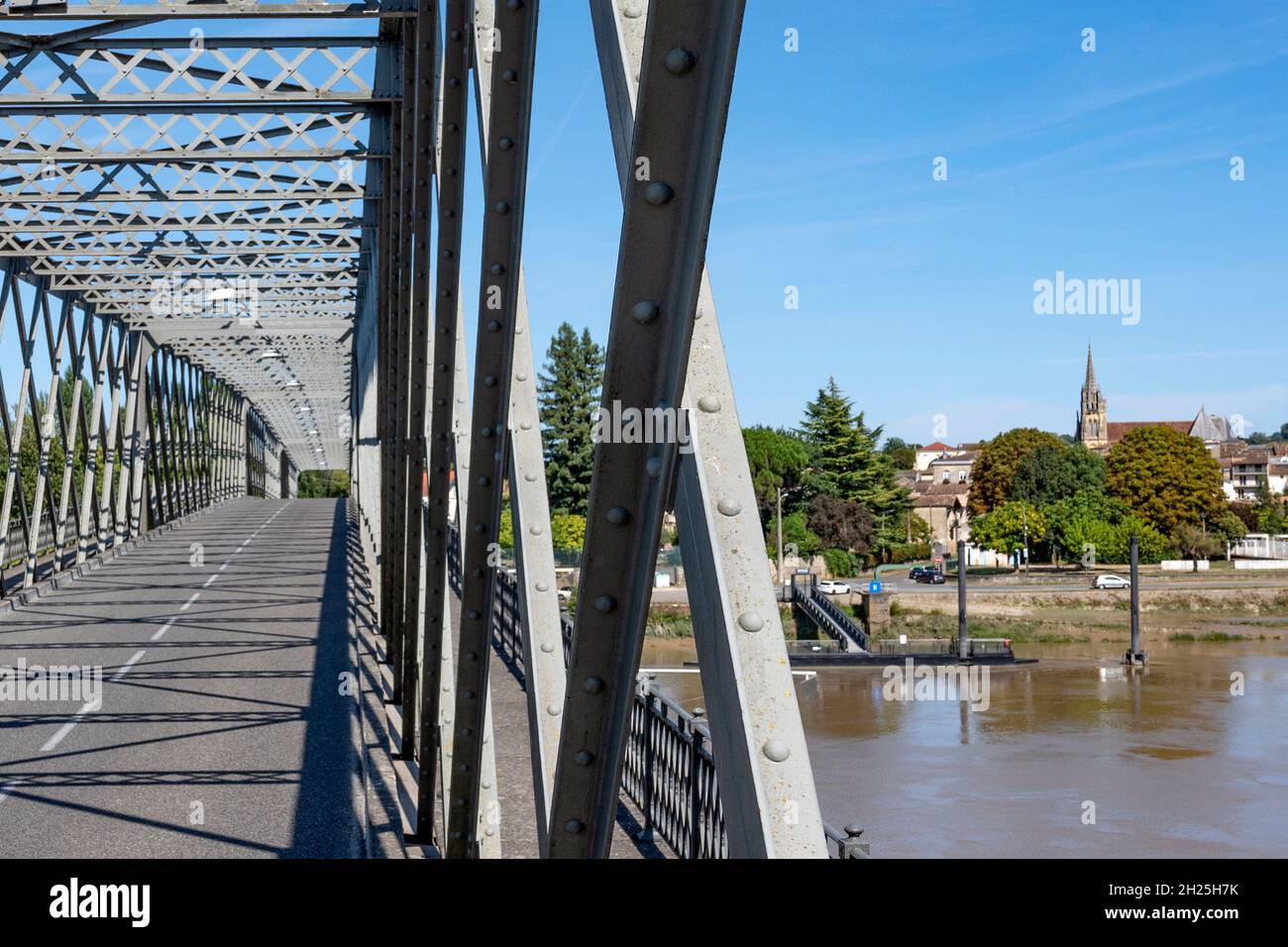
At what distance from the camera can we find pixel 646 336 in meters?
2.32

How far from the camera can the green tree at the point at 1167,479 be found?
88688mm

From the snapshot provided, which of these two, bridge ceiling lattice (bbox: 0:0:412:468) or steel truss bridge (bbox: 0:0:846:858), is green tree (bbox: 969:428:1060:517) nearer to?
bridge ceiling lattice (bbox: 0:0:412:468)

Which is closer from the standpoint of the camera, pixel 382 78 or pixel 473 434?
pixel 473 434

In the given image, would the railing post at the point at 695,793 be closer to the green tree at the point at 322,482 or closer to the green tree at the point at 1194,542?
the green tree at the point at 1194,542

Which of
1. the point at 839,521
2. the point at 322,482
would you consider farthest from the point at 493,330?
the point at 322,482

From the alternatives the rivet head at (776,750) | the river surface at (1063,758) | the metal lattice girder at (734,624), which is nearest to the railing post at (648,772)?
the metal lattice girder at (734,624)

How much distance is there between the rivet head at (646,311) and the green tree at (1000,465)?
3699 inches

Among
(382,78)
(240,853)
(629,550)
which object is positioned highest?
(382,78)

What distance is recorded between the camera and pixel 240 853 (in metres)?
8.57
